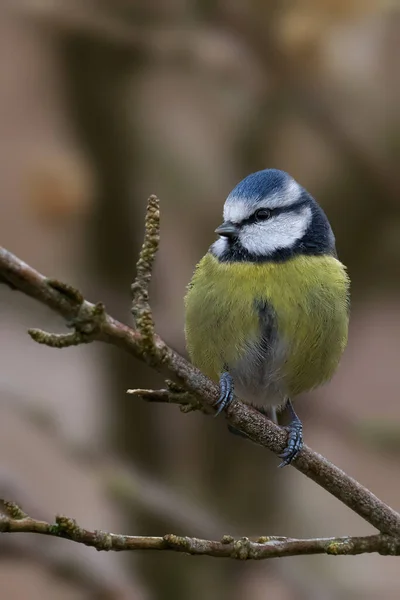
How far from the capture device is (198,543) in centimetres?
137

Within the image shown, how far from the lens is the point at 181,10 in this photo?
2543mm

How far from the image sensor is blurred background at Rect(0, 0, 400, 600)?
2387mm

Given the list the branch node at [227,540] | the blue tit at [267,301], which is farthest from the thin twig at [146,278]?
the blue tit at [267,301]

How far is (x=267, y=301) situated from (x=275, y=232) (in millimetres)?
278

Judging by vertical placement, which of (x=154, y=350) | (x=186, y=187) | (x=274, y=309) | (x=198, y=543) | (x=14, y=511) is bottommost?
(x=14, y=511)

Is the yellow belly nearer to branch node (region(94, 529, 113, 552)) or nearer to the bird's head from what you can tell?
the bird's head

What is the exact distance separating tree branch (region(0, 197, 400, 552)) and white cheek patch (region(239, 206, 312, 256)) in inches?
27.5

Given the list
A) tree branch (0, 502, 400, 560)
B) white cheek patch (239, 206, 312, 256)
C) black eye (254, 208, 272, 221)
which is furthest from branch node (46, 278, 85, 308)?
black eye (254, 208, 272, 221)

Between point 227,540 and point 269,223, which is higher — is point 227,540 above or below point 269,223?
below

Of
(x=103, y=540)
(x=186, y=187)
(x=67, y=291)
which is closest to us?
(x=67, y=291)

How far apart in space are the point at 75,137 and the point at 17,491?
4.02ft

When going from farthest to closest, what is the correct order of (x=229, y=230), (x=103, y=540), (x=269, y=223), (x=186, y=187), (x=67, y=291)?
(x=186, y=187), (x=269, y=223), (x=229, y=230), (x=103, y=540), (x=67, y=291)

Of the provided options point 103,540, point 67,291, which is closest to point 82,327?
point 67,291

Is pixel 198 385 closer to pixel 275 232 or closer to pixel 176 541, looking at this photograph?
pixel 176 541
